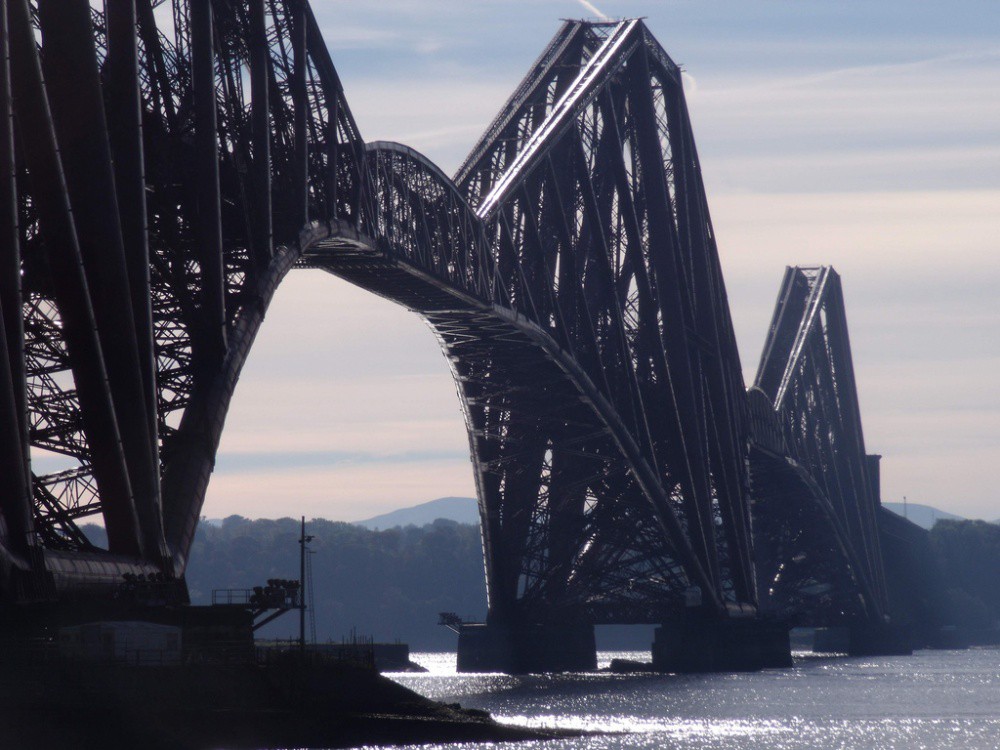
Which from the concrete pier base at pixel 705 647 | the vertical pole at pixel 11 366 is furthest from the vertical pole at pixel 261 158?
the concrete pier base at pixel 705 647

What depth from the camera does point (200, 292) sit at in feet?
187

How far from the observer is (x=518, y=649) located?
393 ft

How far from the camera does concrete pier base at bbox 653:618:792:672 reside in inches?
4916

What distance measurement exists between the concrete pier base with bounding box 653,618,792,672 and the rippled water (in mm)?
2189

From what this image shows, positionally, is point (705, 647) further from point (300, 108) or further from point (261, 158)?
point (261, 158)

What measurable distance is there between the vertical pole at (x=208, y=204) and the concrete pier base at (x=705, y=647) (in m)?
72.5

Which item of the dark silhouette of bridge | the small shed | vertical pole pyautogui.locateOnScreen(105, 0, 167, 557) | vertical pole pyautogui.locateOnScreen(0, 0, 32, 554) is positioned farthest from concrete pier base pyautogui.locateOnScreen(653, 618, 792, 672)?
vertical pole pyautogui.locateOnScreen(0, 0, 32, 554)

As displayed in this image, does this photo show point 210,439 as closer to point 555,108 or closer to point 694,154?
point 555,108

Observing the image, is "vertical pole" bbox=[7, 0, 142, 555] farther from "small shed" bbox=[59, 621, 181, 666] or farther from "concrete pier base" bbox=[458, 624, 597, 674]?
"concrete pier base" bbox=[458, 624, 597, 674]

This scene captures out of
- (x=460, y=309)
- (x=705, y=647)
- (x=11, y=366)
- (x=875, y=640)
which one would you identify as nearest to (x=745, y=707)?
(x=460, y=309)

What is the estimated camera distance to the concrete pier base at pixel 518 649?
391ft

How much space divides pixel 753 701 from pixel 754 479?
68.3 meters

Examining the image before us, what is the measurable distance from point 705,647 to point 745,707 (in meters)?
32.5

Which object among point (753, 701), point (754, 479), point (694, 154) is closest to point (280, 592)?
point (753, 701)
